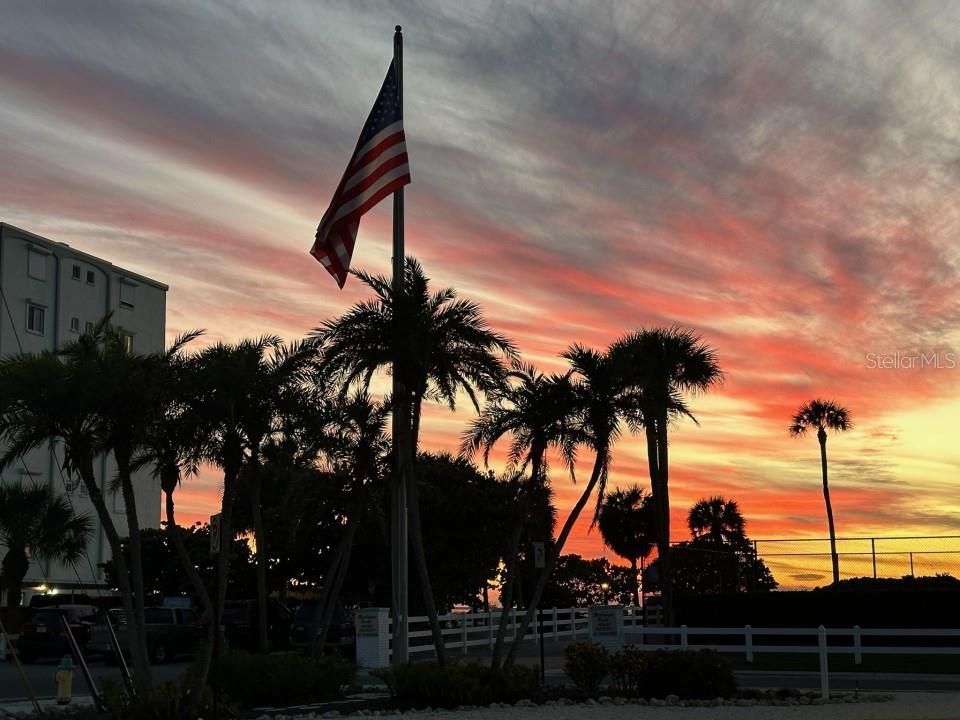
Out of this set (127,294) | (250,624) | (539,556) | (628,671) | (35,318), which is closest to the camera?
(628,671)

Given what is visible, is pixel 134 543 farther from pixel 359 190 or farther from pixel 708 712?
pixel 708 712

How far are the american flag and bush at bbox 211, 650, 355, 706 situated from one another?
700 cm

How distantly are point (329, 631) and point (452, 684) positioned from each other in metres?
19.8

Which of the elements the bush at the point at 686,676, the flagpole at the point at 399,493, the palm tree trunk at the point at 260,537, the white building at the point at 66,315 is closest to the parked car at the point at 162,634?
the palm tree trunk at the point at 260,537

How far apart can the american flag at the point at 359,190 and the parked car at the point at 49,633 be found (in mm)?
17749

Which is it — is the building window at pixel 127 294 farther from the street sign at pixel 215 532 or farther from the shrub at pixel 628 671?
the street sign at pixel 215 532

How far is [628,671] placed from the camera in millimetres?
21906

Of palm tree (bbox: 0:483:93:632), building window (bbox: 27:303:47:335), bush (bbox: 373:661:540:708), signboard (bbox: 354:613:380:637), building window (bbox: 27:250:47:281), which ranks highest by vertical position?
building window (bbox: 27:250:47:281)

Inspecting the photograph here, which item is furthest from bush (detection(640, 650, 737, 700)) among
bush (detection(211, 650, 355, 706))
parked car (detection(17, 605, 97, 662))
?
parked car (detection(17, 605, 97, 662))

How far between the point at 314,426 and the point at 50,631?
16.4 meters

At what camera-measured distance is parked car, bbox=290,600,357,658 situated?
3862cm

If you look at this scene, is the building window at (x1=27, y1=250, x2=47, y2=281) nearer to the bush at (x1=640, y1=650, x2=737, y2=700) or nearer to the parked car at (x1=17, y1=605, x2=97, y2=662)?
the parked car at (x1=17, y1=605, x2=97, y2=662)

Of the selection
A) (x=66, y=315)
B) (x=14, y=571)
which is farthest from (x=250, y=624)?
(x=66, y=315)

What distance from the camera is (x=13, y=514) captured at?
46.0 m
